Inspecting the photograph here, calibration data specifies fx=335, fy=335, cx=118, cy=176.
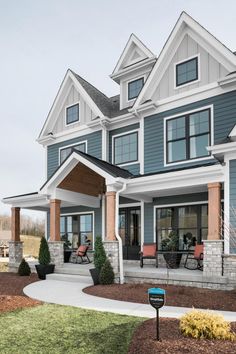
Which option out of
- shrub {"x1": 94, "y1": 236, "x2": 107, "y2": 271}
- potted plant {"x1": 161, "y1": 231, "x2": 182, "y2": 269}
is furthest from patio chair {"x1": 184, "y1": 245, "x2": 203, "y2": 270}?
shrub {"x1": 94, "y1": 236, "x2": 107, "y2": 271}

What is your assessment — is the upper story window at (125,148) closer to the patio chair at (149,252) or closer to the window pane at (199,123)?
the window pane at (199,123)

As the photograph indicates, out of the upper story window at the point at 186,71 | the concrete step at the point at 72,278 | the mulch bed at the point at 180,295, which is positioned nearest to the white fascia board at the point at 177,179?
the mulch bed at the point at 180,295

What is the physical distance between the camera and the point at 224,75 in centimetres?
1163

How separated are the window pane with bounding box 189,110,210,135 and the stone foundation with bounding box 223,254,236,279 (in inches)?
185

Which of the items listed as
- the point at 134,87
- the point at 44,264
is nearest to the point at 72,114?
the point at 134,87

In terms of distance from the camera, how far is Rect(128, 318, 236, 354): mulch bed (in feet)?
14.3

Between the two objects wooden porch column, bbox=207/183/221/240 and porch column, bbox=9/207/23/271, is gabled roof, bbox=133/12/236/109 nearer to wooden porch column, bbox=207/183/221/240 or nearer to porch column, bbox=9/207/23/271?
wooden porch column, bbox=207/183/221/240

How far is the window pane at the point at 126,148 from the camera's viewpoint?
14.1 meters

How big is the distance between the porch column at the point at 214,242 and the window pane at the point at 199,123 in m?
2.95

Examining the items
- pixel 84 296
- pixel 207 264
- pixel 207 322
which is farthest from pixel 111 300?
pixel 207 322

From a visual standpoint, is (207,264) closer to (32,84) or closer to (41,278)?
(41,278)

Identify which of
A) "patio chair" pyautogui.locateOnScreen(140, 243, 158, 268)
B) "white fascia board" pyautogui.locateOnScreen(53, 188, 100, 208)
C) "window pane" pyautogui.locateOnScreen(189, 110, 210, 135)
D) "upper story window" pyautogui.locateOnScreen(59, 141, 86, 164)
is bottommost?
"patio chair" pyautogui.locateOnScreen(140, 243, 158, 268)

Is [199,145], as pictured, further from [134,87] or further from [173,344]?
[173,344]

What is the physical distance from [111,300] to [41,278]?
494 centimetres
